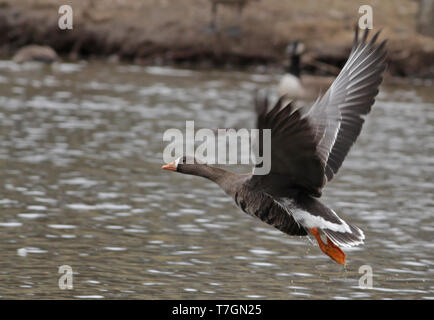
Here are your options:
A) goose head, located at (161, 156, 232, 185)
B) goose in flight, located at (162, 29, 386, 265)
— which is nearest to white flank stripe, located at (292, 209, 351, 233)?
goose in flight, located at (162, 29, 386, 265)

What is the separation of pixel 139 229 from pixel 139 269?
181 cm

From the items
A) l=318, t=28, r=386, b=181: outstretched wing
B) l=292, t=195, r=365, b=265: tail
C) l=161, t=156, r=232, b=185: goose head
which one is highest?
l=318, t=28, r=386, b=181: outstretched wing

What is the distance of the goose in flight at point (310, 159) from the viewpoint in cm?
805

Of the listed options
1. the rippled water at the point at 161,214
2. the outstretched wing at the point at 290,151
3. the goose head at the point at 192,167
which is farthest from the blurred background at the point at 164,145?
Result: the outstretched wing at the point at 290,151

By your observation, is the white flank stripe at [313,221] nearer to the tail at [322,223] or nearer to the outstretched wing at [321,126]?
the tail at [322,223]

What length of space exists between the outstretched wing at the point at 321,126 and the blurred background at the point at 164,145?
1.48 meters

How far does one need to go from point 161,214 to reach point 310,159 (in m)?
5.11

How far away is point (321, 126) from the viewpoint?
9.26m

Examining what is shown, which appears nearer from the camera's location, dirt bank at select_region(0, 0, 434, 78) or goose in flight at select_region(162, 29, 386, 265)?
goose in flight at select_region(162, 29, 386, 265)

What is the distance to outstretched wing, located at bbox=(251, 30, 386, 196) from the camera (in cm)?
792

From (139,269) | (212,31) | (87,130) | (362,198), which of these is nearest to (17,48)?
(212,31)

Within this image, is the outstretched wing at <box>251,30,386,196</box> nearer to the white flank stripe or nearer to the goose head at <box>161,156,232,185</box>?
the white flank stripe

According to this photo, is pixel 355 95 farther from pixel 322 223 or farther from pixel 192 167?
pixel 192 167

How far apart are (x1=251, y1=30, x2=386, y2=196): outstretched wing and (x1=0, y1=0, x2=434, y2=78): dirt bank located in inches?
886
